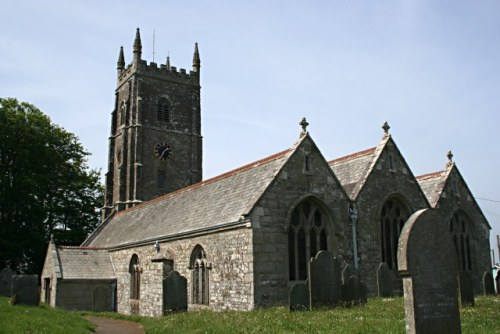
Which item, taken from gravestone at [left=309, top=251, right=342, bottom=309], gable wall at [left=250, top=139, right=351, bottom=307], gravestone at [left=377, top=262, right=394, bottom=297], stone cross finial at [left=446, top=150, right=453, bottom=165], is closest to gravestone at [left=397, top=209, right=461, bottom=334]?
gravestone at [left=309, top=251, right=342, bottom=309]

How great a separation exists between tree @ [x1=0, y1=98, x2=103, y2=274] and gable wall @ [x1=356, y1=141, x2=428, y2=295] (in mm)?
25783

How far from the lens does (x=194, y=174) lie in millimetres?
46906

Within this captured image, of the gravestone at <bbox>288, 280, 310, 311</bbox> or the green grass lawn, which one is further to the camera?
the gravestone at <bbox>288, 280, 310, 311</bbox>

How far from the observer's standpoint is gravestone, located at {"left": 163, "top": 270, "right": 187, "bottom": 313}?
18798mm

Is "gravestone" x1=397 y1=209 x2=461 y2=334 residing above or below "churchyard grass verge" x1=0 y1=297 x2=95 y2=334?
above

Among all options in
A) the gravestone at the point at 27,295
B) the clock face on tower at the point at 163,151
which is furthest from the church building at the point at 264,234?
the clock face on tower at the point at 163,151

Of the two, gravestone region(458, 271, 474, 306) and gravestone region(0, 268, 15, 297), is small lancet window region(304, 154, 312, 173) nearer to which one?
gravestone region(458, 271, 474, 306)

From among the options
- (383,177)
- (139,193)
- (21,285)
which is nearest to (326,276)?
(383,177)

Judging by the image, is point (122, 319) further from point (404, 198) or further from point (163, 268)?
point (404, 198)

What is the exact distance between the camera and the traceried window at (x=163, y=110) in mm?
47188

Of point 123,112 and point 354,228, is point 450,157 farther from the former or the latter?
point 123,112

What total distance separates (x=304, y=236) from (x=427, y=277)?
10.3 meters

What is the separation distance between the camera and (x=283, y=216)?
1861 centimetres

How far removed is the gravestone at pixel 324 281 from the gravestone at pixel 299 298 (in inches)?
8.4
